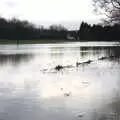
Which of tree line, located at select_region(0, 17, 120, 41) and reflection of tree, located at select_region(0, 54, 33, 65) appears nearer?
reflection of tree, located at select_region(0, 54, 33, 65)

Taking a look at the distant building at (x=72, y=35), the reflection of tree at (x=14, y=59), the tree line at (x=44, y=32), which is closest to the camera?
the reflection of tree at (x=14, y=59)

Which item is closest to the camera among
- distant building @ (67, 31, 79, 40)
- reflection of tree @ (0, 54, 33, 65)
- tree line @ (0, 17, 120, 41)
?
reflection of tree @ (0, 54, 33, 65)

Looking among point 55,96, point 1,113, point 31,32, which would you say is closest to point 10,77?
point 55,96

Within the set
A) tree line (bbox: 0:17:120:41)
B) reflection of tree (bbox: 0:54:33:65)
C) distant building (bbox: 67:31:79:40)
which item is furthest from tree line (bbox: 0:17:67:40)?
reflection of tree (bbox: 0:54:33:65)

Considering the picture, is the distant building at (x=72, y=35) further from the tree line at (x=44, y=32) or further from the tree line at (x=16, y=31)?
the tree line at (x=16, y=31)

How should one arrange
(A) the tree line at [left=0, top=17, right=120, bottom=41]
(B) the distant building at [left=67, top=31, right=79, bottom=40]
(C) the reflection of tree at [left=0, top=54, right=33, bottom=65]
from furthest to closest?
(B) the distant building at [left=67, top=31, right=79, bottom=40]
(A) the tree line at [left=0, top=17, right=120, bottom=41]
(C) the reflection of tree at [left=0, top=54, right=33, bottom=65]

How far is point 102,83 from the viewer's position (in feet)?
51.3

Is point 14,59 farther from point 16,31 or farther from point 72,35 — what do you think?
point 72,35

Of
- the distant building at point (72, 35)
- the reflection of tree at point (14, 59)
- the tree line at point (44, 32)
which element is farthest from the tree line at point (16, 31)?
the reflection of tree at point (14, 59)

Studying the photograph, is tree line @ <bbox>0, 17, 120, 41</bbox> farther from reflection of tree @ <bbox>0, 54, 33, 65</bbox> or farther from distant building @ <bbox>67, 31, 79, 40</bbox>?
reflection of tree @ <bbox>0, 54, 33, 65</bbox>

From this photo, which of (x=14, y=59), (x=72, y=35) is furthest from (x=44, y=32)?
(x=14, y=59)

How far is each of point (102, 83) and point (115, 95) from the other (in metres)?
3.51

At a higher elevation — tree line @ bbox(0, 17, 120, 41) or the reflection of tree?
tree line @ bbox(0, 17, 120, 41)

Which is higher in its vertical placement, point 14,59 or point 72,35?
point 72,35
